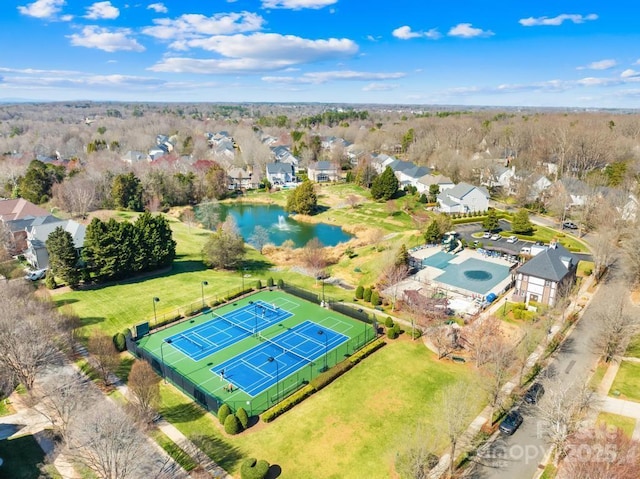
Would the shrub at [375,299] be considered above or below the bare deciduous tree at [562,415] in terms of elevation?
below

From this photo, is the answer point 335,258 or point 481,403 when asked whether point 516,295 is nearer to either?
point 481,403

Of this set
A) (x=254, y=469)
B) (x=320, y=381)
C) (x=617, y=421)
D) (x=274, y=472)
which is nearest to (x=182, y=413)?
(x=254, y=469)

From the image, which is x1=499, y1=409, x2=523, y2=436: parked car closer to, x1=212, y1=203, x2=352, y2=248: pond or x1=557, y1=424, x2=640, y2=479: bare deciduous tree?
x1=557, y1=424, x2=640, y2=479: bare deciduous tree

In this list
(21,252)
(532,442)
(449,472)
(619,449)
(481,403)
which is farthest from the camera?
(21,252)

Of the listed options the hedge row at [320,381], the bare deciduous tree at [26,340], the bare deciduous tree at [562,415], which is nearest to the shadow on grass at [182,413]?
the hedge row at [320,381]

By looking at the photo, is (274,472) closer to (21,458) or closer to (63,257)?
(21,458)

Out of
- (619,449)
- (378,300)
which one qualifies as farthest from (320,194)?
(619,449)

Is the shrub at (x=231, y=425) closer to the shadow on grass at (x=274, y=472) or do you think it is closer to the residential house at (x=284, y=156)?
the shadow on grass at (x=274, y=472)
